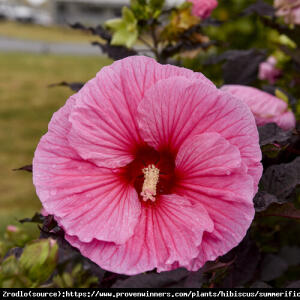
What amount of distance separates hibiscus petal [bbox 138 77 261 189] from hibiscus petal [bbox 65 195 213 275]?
11 cm

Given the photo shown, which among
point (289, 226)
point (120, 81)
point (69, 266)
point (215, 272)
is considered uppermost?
point (120, 81)

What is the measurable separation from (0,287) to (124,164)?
26 centimetres

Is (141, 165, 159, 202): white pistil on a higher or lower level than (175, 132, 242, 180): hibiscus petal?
lower

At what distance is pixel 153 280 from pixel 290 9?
0.83m

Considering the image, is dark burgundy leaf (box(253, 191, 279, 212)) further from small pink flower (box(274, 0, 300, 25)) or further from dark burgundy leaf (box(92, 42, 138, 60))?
small pink flower (box(274, 0, 300, 25))

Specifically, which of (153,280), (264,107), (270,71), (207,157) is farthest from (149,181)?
(270,71)

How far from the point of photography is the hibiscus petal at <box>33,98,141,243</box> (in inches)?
24.1

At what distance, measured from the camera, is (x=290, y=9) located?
1.19m

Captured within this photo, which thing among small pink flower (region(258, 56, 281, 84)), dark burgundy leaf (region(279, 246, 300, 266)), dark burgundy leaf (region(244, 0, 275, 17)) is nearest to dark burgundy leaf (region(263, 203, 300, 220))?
dark burgundy leaf (region(279, 246, 300, 266))

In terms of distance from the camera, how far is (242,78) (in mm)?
1131

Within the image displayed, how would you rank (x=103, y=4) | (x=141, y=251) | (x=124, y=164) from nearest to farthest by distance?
1. (x=141, y=251)
2. (x=124, y=164)
3. (x=103, y=4)

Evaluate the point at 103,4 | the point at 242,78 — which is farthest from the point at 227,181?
the point at 103,4

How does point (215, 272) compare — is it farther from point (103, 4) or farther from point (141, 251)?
point (103, 4)

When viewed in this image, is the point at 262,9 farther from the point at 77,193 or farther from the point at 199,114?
the point at 77,193
